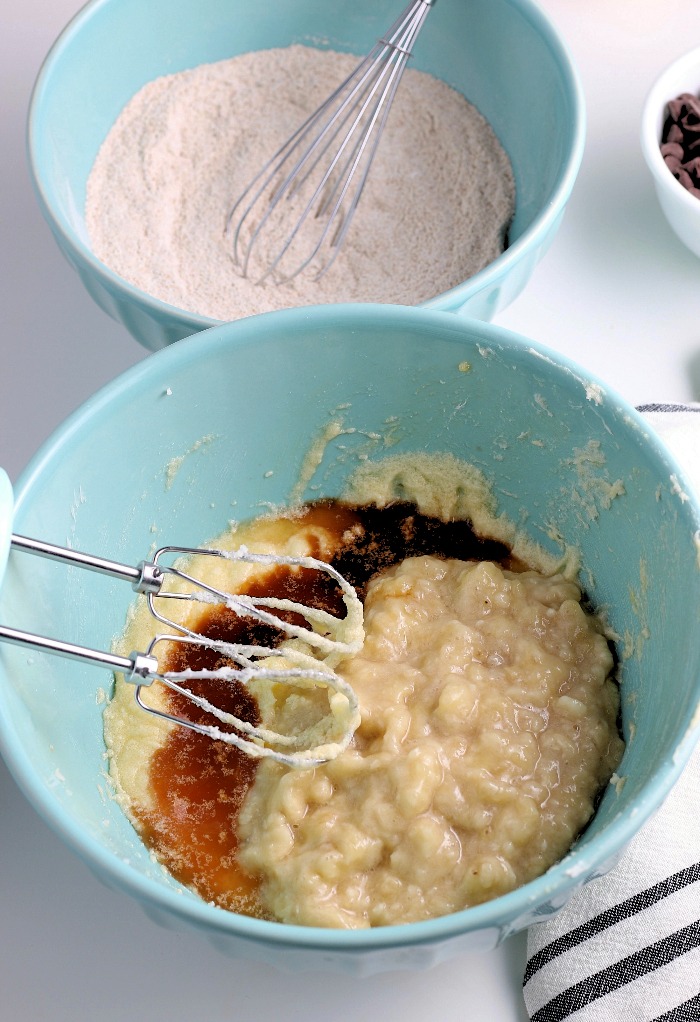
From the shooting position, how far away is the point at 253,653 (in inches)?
32.5

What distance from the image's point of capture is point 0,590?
78 cm

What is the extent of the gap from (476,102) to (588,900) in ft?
2.99

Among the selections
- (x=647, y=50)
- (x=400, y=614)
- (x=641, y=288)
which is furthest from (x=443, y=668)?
(x=647, y=50)

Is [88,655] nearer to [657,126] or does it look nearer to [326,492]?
[326,492]

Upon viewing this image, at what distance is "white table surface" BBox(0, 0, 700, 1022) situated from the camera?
0.87 meters

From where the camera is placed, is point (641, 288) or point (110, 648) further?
point (641, 288)

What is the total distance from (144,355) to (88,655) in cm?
59

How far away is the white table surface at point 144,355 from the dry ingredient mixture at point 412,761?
101mm

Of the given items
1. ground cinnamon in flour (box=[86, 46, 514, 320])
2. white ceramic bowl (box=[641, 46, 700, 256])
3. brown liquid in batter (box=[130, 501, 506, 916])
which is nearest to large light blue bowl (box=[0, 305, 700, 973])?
brown liquid in batter (box=[130, 501, 506, 916])

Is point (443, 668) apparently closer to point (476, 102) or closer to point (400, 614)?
point (400, 614)

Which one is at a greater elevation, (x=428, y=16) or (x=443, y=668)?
(x=428, y=16)

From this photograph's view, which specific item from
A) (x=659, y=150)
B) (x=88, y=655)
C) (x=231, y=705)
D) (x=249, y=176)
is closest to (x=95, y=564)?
(x=88, y=655)

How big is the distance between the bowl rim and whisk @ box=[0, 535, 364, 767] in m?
0.58

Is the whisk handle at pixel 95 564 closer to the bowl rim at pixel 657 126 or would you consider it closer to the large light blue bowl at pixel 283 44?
the large light blue bowl at pixel 283 44
